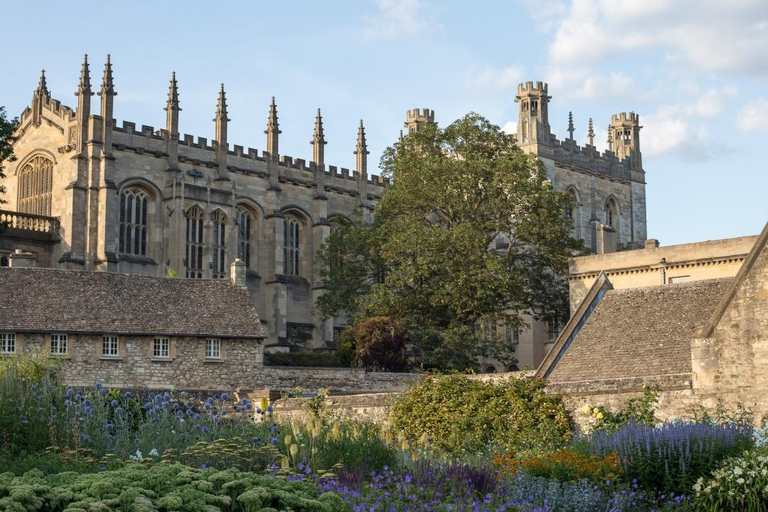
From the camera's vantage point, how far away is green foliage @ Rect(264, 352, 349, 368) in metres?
53.2

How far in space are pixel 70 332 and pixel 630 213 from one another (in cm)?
5604

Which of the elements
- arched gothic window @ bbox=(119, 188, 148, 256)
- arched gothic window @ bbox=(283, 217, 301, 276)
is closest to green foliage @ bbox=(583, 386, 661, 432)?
arched gothic window @ bbox=(119, 188, 148, 256)

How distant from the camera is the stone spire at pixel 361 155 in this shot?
76.1m

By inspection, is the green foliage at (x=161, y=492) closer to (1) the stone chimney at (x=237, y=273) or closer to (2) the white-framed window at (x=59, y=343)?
(2) the white-framed window at (x=59, y=343)

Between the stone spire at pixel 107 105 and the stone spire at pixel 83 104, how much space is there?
0.70m

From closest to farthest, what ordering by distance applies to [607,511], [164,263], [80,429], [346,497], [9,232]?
[346,497] → [607,511] → [80,429] → [9,232] → [164,263]

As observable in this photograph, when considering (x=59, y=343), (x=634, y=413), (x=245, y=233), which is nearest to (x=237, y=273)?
(x=59, y=343)

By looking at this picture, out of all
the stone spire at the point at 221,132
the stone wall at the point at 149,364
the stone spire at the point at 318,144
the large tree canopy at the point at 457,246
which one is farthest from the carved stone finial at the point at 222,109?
the stone wall at the point at 149,364

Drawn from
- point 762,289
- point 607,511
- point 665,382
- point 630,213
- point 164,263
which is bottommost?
point 607,511

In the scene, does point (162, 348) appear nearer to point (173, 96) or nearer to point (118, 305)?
point (118, 305)

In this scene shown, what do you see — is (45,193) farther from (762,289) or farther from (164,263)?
(762,289)

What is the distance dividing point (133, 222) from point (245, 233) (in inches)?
327

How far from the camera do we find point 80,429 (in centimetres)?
1792

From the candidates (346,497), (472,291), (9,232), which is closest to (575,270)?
(472,291)
